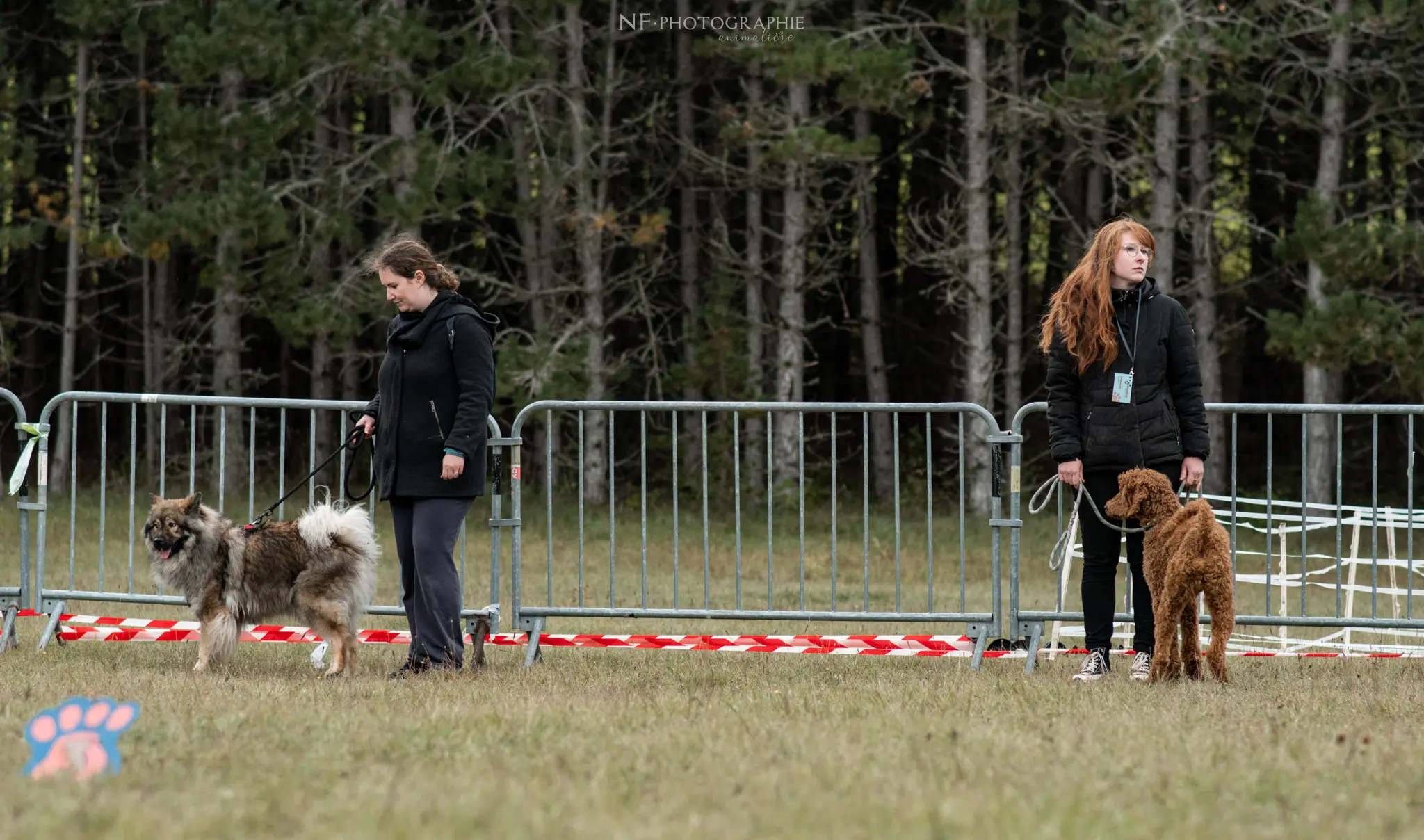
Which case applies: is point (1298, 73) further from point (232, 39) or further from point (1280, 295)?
point (232, 39)

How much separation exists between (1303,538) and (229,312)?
623 inches

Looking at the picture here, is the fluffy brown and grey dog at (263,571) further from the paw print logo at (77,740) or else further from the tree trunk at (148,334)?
the tree trunk at (148,334)

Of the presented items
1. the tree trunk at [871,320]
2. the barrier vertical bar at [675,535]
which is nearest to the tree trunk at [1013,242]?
the tree trunk at [871,320]

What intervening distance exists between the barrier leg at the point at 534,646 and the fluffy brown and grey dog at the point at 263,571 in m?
0.95

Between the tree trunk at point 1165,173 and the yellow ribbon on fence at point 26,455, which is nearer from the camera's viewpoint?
the yellow ribbon on fence at point 26,455

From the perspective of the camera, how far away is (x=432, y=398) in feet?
24.3

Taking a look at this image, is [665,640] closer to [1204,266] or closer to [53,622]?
[53,622]

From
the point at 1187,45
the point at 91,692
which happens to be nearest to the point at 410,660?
the point at 91,692

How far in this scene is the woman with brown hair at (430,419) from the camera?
7379 mm

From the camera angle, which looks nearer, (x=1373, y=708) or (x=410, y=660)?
(x=1373, y=708)

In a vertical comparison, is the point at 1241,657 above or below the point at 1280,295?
below

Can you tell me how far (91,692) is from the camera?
21.7 feet

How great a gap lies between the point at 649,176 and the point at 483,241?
3361mm

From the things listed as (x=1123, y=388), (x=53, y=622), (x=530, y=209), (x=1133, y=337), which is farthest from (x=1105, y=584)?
(x=530, y=209)
